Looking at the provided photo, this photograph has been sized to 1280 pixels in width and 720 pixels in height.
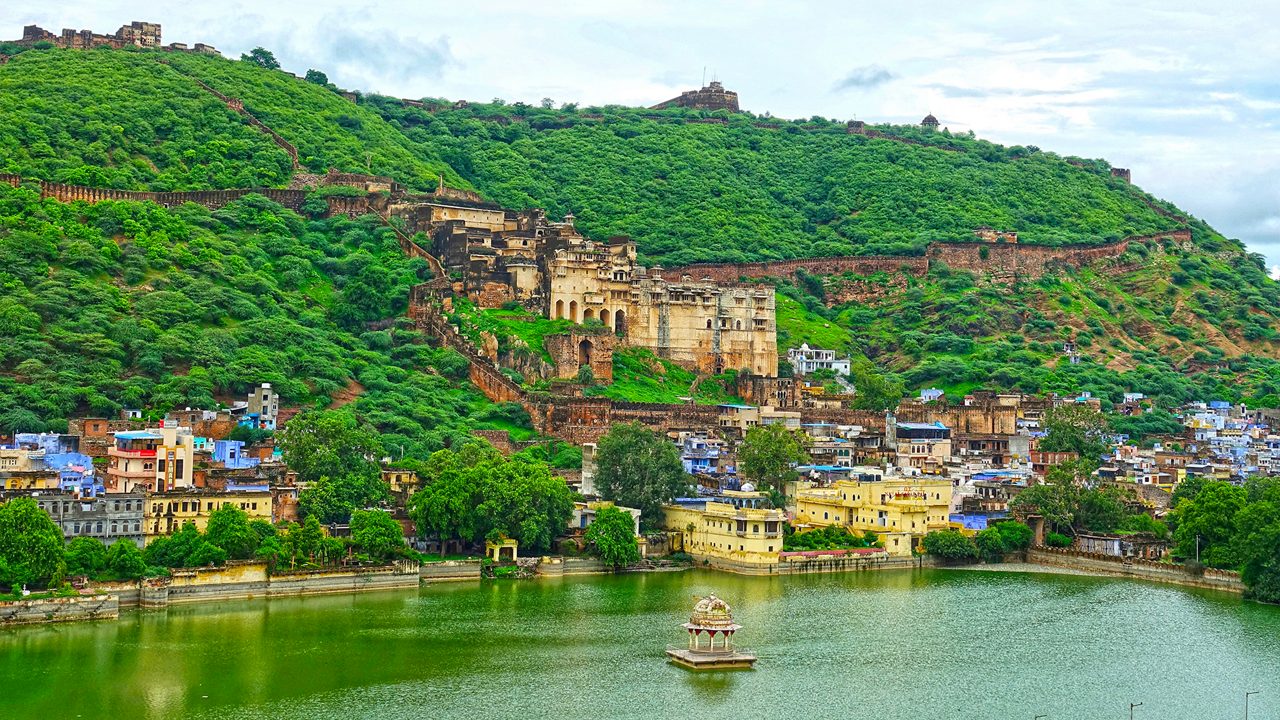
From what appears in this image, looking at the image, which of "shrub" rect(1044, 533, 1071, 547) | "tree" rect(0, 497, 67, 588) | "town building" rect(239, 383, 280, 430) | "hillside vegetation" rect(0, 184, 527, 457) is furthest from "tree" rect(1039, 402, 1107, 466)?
"tree" rect(0, 497, 67, 588)

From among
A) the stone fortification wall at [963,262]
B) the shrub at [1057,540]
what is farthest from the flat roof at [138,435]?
the stone fortification wall at [963,262]

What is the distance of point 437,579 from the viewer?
59.7 meters

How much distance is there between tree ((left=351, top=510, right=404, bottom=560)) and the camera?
5853cm

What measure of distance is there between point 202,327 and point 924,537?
31100 mm

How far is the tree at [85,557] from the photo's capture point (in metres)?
52.5

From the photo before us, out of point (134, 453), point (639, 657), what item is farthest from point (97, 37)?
point (639, 657)

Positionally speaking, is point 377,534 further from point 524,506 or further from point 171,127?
point 171,127

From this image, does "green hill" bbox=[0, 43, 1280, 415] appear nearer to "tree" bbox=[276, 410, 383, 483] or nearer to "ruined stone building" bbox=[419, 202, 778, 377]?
"ruined stone building" bbox=[419, 202, 778, 377]

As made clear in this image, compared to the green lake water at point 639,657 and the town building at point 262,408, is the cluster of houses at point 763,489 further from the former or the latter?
the green lake water at point 639,657

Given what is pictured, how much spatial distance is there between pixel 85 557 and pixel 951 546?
101ft

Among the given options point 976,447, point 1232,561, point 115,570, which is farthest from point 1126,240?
point 115,570

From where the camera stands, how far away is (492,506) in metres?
61.3

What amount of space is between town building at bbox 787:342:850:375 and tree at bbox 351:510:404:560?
3858 centimetres

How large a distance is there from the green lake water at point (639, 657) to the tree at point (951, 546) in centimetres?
723
